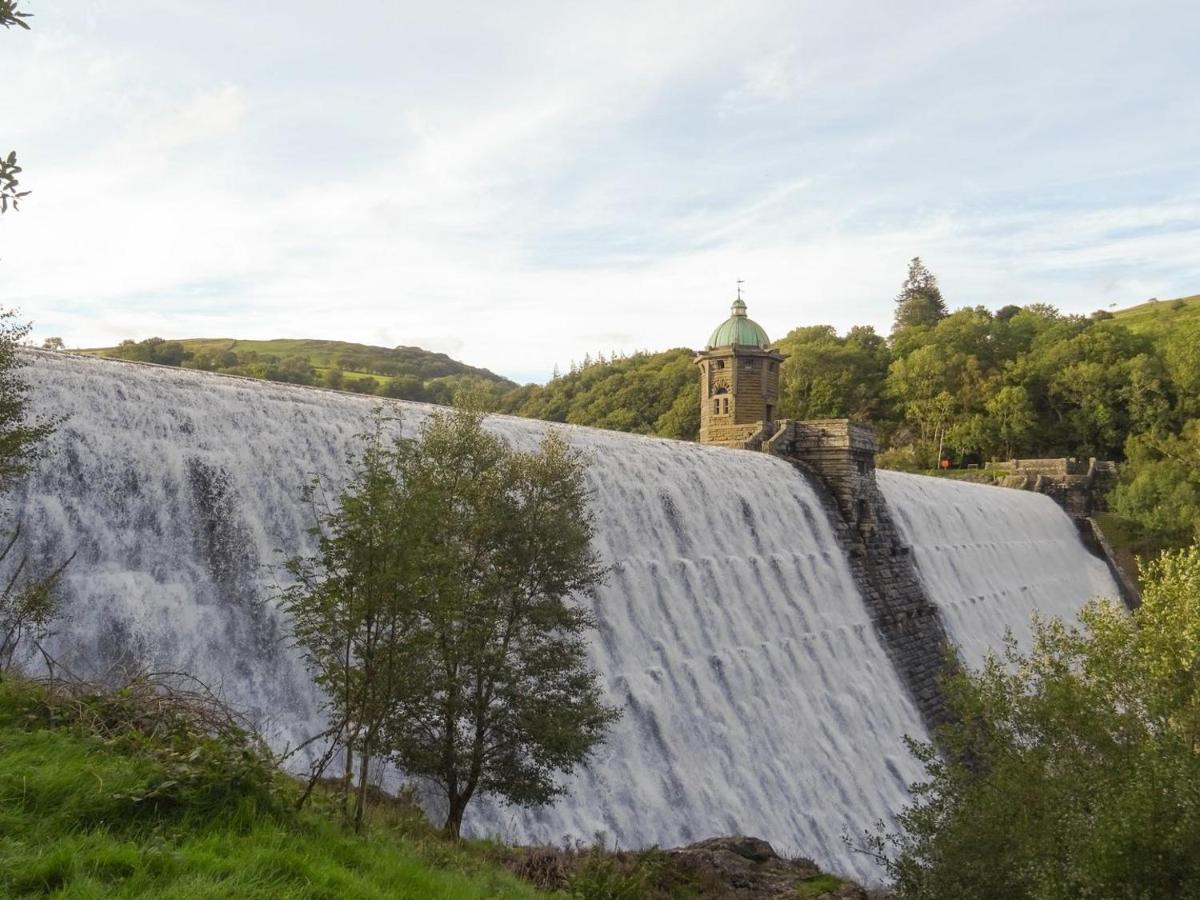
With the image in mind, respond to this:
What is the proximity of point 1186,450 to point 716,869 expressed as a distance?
68.3 meters

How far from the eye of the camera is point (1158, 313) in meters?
132

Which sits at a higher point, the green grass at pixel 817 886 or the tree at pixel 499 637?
the tree at pixel 499 637

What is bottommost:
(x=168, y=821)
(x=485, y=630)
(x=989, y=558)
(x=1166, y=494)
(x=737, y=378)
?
(x=989, y=558)

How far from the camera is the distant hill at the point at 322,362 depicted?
7975 cm

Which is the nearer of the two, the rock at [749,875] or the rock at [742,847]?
the rock at [749,875]

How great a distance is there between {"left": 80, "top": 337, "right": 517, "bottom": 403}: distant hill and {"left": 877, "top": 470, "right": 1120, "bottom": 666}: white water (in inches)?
1035

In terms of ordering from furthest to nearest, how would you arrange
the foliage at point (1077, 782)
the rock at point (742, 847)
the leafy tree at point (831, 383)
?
the leafy tree at point (831, 383), the rock at point (742, 847), the foliage at point (1077, 782)

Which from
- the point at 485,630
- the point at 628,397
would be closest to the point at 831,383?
the point at 628,397

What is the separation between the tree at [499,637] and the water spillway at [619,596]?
241 centimetres

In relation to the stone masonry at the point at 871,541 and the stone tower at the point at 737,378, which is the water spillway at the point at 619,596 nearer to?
the stone masonry at the point at 871,541


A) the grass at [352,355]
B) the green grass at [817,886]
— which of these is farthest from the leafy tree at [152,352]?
the green grass at [817,886]

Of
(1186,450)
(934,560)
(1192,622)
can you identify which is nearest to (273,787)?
(1192,622)

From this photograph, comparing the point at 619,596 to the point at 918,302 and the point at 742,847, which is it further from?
the point at 918,302

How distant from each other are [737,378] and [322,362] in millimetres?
101004
